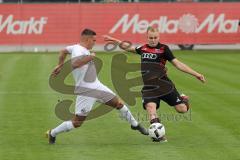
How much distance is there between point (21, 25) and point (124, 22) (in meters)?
5.75

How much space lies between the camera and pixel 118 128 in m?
16.6

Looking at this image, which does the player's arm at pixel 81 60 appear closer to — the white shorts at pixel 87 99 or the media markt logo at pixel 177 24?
the white shorts at pixel 87 99

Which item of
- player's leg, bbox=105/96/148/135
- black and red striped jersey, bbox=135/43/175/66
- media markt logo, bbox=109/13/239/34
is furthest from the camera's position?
media markt logo, bbox=109/13/239/34

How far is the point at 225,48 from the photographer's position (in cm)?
4559

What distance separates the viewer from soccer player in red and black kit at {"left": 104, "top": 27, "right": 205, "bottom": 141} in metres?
14.9

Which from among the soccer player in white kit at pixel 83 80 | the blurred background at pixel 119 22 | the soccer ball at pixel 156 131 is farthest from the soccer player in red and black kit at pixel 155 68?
the blurred background at pixel 119 22

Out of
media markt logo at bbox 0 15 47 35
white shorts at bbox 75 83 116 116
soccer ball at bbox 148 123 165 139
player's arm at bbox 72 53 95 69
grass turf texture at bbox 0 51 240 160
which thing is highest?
player's arm at bbox 72 53 95 69

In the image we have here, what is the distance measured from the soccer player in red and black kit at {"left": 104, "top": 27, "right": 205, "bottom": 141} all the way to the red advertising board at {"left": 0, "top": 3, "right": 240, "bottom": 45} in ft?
91.6

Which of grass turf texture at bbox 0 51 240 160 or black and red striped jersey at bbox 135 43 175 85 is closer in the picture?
grass turf texture at bbox 0 51 240 160

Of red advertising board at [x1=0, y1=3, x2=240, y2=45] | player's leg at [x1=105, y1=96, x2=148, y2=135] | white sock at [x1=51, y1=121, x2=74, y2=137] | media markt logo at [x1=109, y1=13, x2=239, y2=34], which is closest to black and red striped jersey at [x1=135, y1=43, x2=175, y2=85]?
player's leg at [x1=105, y1=96, x2=148, y2=135]

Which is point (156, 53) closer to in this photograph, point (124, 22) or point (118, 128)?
point (118, 128)

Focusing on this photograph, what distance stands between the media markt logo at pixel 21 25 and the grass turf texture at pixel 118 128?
15084 millimetres

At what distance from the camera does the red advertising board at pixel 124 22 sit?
141 feet

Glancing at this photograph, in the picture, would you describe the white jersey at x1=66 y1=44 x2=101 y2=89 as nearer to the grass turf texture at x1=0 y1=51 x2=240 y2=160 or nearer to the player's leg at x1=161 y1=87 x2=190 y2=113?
the grass turf texture at x1=0 y1=51 x2=240 y2=160
